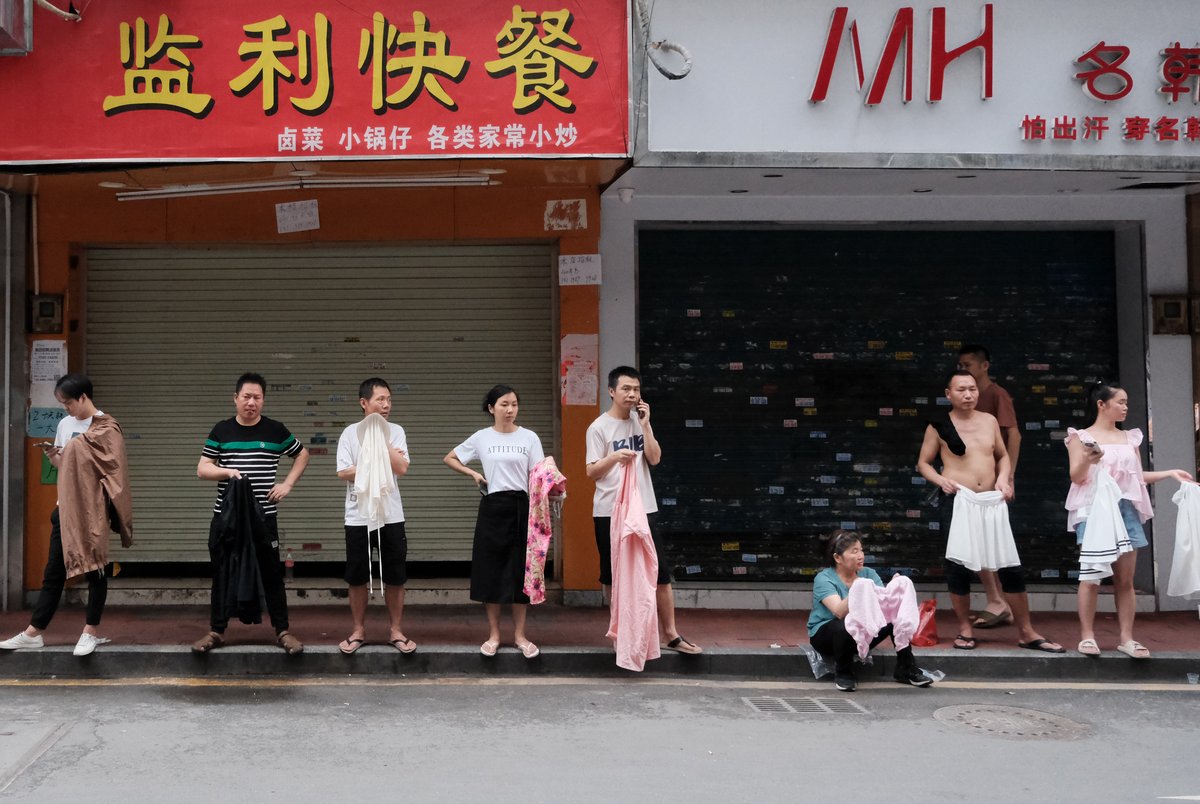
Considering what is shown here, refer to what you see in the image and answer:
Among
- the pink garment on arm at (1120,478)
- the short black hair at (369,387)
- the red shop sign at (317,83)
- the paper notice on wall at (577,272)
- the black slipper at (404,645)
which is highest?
the red shop sign at (317,83)

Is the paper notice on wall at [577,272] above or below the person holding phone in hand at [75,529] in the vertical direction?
above

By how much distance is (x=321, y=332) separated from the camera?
9391 millimetres

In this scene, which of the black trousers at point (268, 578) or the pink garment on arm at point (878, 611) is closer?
the pink garment on arm at point (878, 611)

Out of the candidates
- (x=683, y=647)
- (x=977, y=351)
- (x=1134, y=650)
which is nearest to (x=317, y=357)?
(x=683, y=647)

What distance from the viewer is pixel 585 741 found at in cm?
585

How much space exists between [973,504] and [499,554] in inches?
130

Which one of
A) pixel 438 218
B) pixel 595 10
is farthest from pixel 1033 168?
pixel 438 218

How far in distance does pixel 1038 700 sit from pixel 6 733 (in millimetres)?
5946

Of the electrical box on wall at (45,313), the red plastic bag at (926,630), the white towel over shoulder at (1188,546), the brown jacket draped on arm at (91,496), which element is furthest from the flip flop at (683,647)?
the electrical box on wall at (45,313)

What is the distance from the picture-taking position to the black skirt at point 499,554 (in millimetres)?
7301

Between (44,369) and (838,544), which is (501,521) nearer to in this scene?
(838,544)

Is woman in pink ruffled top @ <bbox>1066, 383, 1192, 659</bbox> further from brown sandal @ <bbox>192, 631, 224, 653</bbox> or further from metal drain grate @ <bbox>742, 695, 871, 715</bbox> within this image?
brown sandal @ <bbox>192, 631, 224, 653</bbox>

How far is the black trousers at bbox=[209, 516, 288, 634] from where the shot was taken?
23.7 feet

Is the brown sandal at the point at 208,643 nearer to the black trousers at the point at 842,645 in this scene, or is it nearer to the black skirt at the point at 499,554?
the black skirt at the point at 499,554
